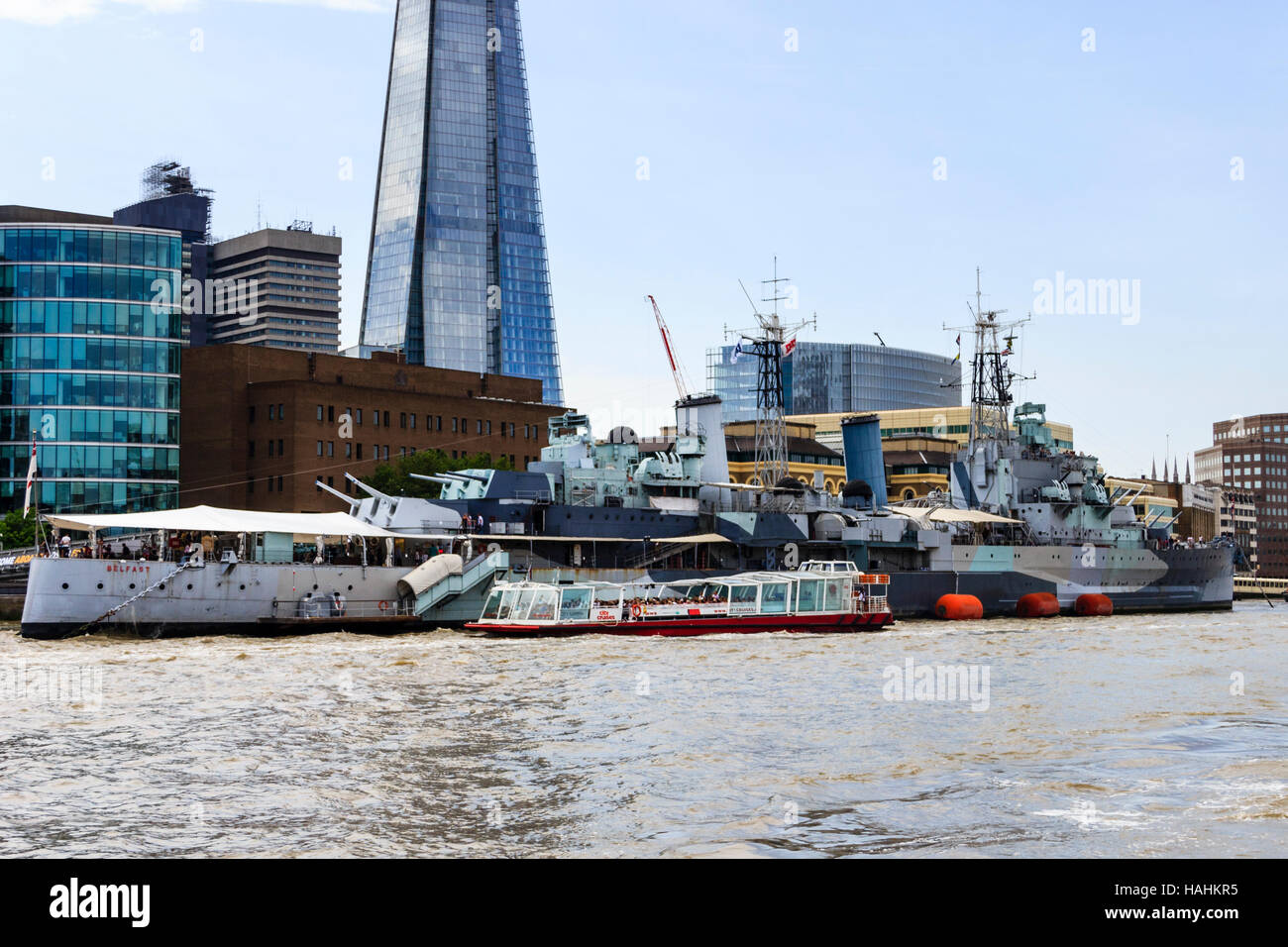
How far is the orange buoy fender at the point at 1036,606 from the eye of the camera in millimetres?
85000

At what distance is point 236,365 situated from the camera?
4498 inches

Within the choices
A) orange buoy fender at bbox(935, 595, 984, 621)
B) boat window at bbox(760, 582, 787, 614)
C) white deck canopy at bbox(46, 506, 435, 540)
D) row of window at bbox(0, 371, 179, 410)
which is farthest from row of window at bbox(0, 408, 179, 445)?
orange buoy fender at bbox(935, 595, 984, 621)

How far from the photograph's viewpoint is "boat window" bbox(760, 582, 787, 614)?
207ft

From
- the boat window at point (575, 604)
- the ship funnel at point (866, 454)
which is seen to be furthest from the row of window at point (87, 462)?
the boat window at point (575, 604)

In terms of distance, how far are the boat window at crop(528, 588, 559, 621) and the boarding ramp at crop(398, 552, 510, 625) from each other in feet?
21.1

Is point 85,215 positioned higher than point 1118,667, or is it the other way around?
point 85,215

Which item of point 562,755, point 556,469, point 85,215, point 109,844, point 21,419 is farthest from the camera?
point 85,215

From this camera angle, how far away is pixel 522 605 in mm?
58781

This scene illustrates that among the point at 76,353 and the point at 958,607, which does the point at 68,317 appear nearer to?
the point at 76,353

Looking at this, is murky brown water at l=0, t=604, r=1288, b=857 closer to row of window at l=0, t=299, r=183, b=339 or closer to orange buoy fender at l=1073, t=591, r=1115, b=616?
orange buoy fender at l=1073, t=591, r=1115, b=616

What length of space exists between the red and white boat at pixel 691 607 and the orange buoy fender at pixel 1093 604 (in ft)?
82.7
